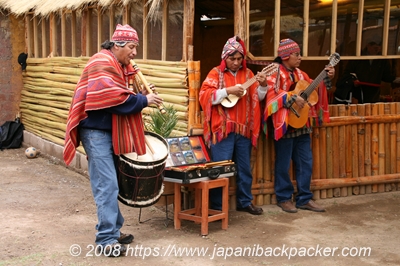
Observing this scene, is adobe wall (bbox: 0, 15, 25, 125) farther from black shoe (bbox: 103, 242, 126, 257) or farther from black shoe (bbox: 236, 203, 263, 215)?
black shoe (bbox: 103, 242, 126, 257)

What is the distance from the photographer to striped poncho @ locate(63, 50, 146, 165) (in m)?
5.33

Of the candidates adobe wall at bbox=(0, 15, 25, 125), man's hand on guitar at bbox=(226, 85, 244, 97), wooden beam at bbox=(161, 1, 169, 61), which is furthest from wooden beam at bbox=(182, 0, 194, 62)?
adobe wall at bbox=(0, 15, 25, 125)

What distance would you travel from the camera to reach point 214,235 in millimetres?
6242


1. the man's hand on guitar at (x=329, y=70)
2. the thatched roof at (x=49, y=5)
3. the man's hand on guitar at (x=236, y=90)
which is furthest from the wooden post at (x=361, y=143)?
the thatched roof at (x=49, y=5)

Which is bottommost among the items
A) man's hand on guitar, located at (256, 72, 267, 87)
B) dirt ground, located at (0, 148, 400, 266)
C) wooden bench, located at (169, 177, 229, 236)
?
dirt ground, located at (0, 148, 400, 266)

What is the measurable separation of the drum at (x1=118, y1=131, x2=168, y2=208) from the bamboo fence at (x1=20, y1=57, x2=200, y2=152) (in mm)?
1557

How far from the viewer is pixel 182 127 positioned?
284 inches

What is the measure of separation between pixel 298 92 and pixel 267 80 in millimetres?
380

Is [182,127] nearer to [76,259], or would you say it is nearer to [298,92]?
[298,92]

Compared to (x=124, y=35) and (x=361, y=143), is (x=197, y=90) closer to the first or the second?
(x=124, y=35)

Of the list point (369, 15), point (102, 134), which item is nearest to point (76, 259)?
point (102, 134)

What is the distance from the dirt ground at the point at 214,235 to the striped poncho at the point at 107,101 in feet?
3.13

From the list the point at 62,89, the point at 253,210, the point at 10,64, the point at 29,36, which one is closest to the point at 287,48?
the point at 253,210

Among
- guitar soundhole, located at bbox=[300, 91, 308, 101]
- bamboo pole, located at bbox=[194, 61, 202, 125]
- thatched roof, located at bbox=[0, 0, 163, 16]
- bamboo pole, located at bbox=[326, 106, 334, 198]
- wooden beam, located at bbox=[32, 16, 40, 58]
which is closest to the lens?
guitar soundhole, located at bbox=[300, 91, 308, 101]
